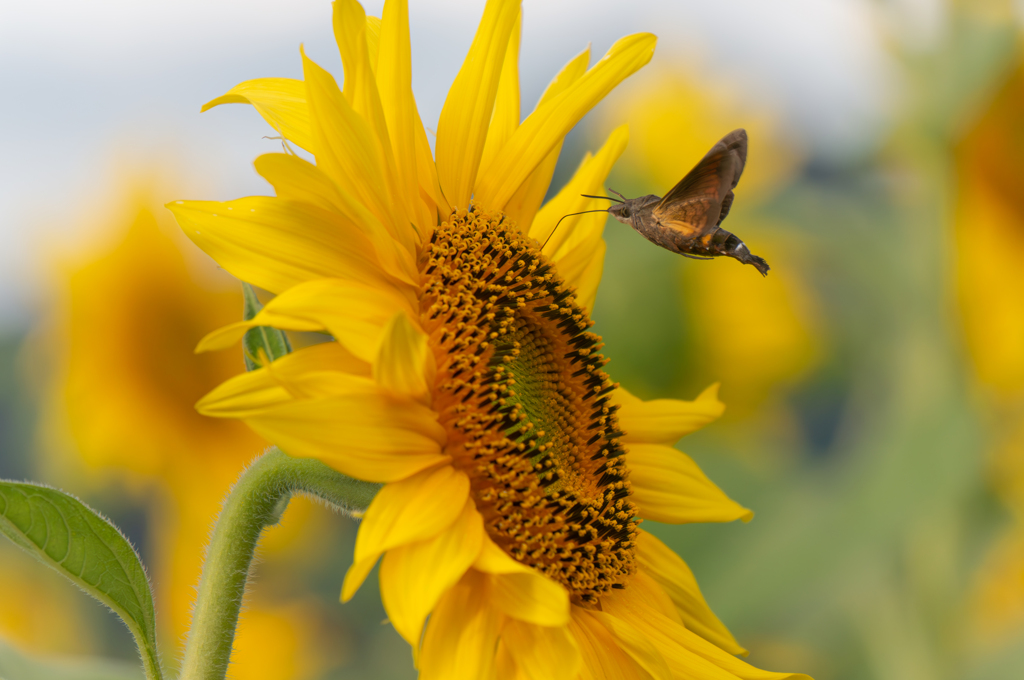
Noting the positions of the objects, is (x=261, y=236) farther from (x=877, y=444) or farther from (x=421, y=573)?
(x=877, y=444)

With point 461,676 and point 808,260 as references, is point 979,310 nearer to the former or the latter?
point 808,260

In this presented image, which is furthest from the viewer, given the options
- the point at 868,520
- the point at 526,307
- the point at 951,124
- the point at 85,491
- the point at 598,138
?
the point at 598,138

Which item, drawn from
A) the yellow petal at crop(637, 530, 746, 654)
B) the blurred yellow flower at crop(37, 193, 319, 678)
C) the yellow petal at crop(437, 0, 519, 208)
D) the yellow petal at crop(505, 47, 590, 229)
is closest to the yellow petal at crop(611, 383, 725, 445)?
the yellow petal at crop(637, 530, 746, 654)

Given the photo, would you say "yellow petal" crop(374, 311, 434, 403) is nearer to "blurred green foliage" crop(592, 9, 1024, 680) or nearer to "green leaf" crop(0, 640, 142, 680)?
"green leaf" crop(0, 640, 142, 680)

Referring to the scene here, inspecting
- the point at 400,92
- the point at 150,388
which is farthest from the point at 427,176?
the point at 150,388

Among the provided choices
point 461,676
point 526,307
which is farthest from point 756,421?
point 461,676

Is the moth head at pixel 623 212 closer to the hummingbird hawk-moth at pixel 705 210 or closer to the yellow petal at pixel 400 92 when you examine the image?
the hummingbird hawk-moth at pixel 705 210

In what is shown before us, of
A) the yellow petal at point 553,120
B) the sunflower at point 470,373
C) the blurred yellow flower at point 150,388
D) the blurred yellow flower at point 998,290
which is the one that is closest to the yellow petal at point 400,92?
the sunflower at point 470,373
